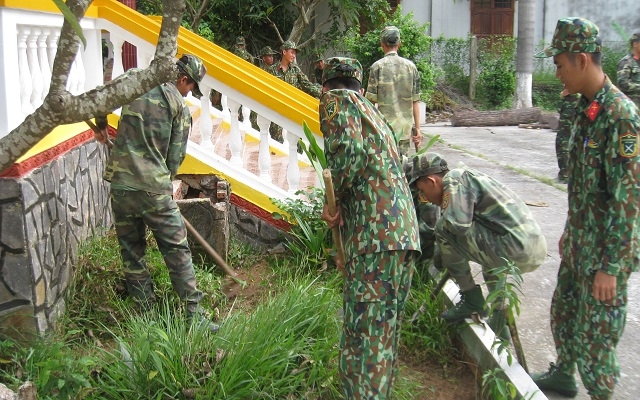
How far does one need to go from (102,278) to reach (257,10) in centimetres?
1184

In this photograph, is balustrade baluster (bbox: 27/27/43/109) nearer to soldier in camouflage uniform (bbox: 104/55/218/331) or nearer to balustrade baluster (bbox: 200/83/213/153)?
soldier in camouflage uniform (bbox: 104/55/218/331)

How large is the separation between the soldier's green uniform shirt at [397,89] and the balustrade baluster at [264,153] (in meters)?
2.08

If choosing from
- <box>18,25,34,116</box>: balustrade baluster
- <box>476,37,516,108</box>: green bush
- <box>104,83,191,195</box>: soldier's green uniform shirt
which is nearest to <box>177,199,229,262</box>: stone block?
<box>104,83,191,195</box>: soldier's green uniform shirt

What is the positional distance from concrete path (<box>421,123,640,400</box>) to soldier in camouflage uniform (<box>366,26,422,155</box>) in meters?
1.54

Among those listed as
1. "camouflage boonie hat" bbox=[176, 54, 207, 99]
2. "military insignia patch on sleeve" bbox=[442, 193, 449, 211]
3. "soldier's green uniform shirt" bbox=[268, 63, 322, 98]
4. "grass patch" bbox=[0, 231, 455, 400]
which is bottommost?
"grass patch" bbox=[0, 231, 455, 400]

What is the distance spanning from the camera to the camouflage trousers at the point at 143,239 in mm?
4238

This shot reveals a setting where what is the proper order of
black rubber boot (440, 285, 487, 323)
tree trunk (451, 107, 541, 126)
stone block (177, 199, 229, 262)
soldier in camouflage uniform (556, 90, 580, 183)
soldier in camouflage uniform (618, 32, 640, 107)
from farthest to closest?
tree trunk (451, 107, 541, 126)
soldier in camouflage uniform (618, 32, 640, 107)
soldier in camouflage uniform (556, 90, 580, 183)
stone block (177, 199, 229, 262)
black rubber boot (440, 285, 487, 323)

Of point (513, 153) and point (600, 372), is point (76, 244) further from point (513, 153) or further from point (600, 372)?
point (513, 153)

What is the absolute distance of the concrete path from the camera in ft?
14.0

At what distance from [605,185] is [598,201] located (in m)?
0.08

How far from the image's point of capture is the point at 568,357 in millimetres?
3734

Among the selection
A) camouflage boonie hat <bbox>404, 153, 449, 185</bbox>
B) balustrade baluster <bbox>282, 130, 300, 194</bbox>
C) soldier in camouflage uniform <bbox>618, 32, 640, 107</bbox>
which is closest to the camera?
camouflage boonie hat <bbox>404, 153, 449, 185</bbox>

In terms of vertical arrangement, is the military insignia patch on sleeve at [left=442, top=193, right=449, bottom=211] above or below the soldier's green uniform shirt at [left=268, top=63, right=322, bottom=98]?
below

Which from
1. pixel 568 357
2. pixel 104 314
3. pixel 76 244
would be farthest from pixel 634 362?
pixel 76 244
